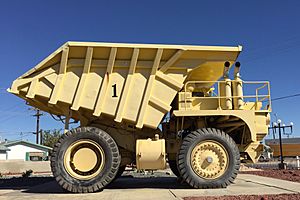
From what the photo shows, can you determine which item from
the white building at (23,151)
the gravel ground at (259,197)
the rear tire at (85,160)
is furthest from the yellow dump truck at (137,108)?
the white building at (23,151)

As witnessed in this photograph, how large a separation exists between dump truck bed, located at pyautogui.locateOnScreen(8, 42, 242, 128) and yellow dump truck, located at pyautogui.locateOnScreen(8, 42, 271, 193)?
3 cm

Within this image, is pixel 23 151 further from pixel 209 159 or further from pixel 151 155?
pixel 209 159

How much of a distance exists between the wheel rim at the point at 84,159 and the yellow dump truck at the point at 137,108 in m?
0.03

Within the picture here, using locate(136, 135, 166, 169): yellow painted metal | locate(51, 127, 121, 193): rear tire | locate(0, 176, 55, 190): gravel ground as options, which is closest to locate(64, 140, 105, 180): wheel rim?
locate(51, 127, 121, 193): rear tire

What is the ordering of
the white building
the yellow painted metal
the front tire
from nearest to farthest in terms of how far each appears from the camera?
1. the front tire
2. the yellow painted metal
3. the white building

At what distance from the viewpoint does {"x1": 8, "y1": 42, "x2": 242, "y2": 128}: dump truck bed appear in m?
8.71

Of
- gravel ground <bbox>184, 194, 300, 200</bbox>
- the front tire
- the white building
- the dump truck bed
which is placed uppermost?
the dump truck bed

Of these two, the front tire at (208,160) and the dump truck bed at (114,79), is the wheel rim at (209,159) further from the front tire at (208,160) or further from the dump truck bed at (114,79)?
the dump truck bed at (114,79)

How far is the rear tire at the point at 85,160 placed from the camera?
8.31m

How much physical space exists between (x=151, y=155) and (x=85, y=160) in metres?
1.85

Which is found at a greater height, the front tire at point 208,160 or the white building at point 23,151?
the front tire at point 208,160

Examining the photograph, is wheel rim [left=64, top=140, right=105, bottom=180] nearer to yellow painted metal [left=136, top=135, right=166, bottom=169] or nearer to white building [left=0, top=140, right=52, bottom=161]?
yellow painted metal [left=136, top=135, right=166, bottom=169]

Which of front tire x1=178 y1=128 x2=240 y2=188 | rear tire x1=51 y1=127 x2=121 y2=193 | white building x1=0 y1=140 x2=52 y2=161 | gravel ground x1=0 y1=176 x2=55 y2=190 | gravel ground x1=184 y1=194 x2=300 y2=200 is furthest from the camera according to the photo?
white building x1=0 y1=140 x2=52 y2=161

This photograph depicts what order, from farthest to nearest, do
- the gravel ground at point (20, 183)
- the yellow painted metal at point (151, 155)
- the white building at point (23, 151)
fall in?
the white building at point (23, 151) < the gravel ground at point (20, 183) < the yellow painted metal at point (151, 155)
